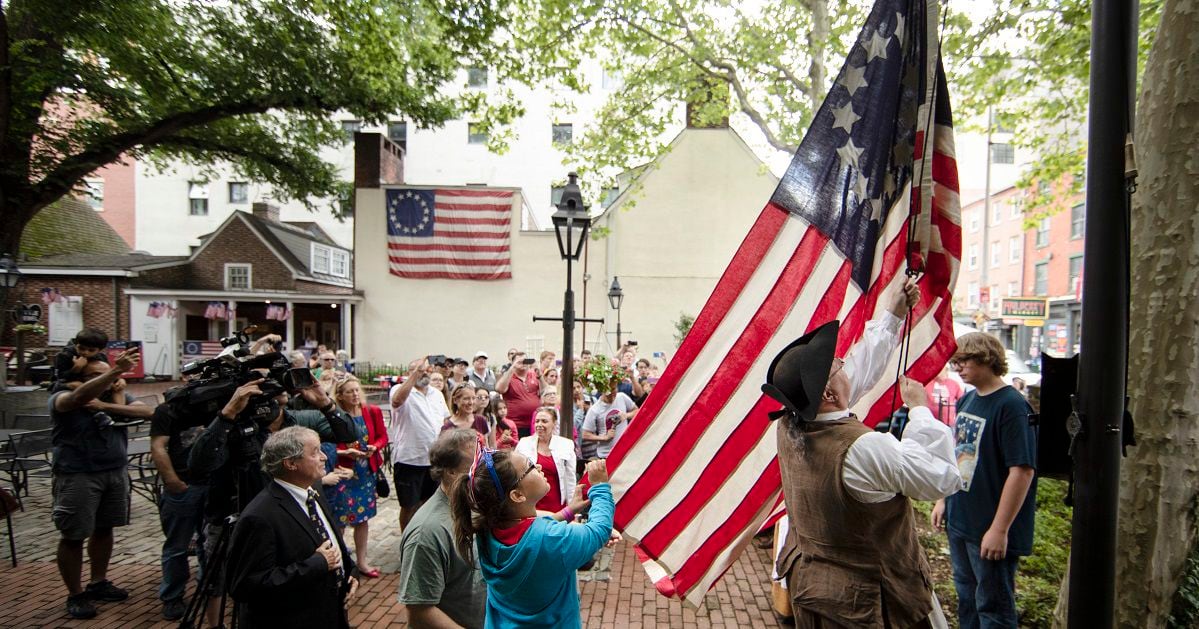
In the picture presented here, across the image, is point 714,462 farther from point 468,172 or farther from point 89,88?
point 468,172

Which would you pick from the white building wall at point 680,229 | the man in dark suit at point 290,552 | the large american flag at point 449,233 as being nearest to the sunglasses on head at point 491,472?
the man in dark suit at point 290,552

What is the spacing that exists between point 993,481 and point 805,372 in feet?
6.93

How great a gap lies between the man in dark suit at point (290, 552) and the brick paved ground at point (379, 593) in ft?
6.18

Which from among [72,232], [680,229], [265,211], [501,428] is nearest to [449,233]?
[680,229]

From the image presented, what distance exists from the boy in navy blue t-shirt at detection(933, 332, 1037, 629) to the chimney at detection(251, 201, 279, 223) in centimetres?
3125

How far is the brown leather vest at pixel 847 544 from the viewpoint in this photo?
224cm

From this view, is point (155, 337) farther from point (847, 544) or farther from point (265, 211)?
point (847, 544)

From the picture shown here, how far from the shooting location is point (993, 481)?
3465mm

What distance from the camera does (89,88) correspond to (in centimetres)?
1179

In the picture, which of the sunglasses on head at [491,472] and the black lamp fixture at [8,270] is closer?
the sunglasses on head at [491,472]

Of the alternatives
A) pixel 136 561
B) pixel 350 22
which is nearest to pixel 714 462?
pixel 136 561

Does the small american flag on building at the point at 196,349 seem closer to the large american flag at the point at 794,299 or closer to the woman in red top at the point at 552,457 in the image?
the woman in red top at the point at 552,457

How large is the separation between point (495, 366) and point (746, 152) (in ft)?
41.0

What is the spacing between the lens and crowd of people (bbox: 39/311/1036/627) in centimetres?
226
